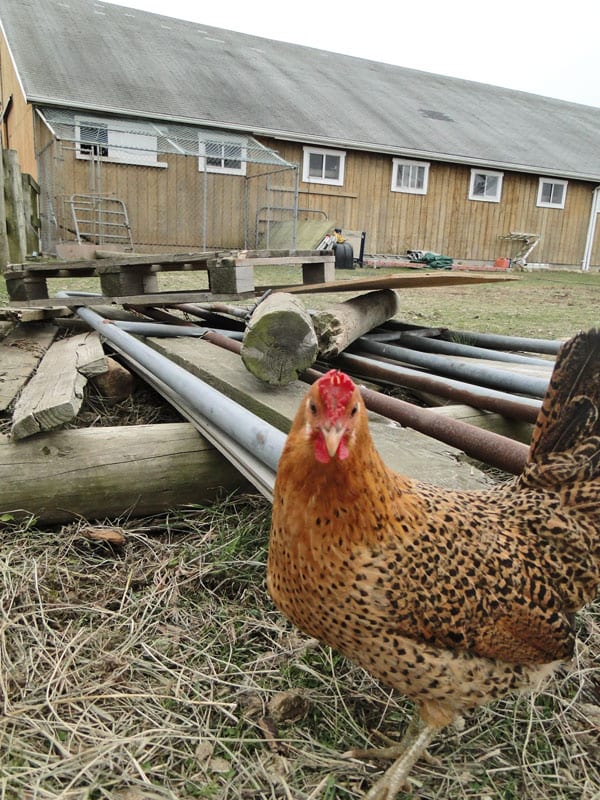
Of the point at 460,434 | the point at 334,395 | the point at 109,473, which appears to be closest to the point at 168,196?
the point at 109,473

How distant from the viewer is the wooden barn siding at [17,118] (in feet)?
54.1

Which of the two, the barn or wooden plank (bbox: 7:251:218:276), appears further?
the barn

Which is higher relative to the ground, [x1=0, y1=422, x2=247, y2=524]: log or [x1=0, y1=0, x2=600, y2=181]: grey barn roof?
[x1=0, y1=0, x2=600, y2=181]: grey barn roof

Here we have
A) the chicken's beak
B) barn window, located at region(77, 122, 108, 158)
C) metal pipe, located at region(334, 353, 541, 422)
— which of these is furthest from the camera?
barn window, located at region(77, 122, 108, 158)

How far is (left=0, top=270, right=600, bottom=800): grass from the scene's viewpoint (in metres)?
1.57

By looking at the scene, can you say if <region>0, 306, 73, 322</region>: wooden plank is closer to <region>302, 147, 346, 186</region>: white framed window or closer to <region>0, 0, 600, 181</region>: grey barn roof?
<region>0, 0, 600, 181</region>: grey barn roof

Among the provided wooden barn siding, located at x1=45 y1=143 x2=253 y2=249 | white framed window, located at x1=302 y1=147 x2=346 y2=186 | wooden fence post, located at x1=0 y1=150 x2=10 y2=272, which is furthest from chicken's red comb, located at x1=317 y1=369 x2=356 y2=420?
white framed window, located at x1=302 y1=147 x2=346 y2=186

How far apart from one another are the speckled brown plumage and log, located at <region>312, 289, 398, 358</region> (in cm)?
206

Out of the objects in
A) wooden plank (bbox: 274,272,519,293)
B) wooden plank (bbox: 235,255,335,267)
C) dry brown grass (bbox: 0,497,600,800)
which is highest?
wooden plank (bbox: 235,255,335,267)

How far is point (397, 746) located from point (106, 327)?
10.1 feet

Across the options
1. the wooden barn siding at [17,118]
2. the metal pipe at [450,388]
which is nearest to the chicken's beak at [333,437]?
the metal pipe at [450,388]

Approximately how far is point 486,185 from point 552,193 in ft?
10.3

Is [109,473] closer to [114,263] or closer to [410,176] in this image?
[114,263]

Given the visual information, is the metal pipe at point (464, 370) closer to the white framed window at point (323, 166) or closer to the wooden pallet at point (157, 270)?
the wooden pallet at point (157, 270)
